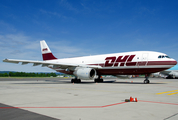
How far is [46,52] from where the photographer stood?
33281mm

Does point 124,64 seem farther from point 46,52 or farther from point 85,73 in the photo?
point 46,52

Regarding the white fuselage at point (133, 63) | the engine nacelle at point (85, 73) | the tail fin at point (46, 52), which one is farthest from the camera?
the tail fin at point (46, 52)

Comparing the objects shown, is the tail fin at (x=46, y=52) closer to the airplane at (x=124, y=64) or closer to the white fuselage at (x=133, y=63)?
the airplane at (x=124, y=64)

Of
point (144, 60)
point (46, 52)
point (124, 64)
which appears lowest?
point (124, 64)

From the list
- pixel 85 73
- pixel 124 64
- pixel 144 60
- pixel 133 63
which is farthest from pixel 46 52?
pixel 144 60

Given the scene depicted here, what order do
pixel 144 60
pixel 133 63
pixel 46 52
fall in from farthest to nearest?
1. pixel 46 52
2. pixel 133 63
3. pixel 144 60

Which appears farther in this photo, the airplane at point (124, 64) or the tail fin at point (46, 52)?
the tail fin at point (46, 52)

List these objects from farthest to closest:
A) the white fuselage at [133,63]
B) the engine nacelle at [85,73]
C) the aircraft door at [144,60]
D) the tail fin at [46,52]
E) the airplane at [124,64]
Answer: the tail fin at [46,52], the engine nacelle at [85,73], the aircraft door at [144,60], the airplane at [124,64], the white fuselage at [133,63]

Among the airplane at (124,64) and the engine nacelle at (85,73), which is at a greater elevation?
the airplane at (124,64)

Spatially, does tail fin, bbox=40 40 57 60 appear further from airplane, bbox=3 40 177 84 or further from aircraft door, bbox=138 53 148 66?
aircraft door, bbox=138 53 148 66

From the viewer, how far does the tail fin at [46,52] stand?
33031mm

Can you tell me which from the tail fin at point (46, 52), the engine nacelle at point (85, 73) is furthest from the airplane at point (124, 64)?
the tail fin at point (46, 52)

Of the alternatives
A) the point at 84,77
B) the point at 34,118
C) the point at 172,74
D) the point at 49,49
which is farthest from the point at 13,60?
the point at 172,74

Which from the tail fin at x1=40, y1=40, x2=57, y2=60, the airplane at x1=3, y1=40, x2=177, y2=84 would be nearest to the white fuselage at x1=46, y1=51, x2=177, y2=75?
the airplane at x1=3, y1=40, x2=177, y2=84
